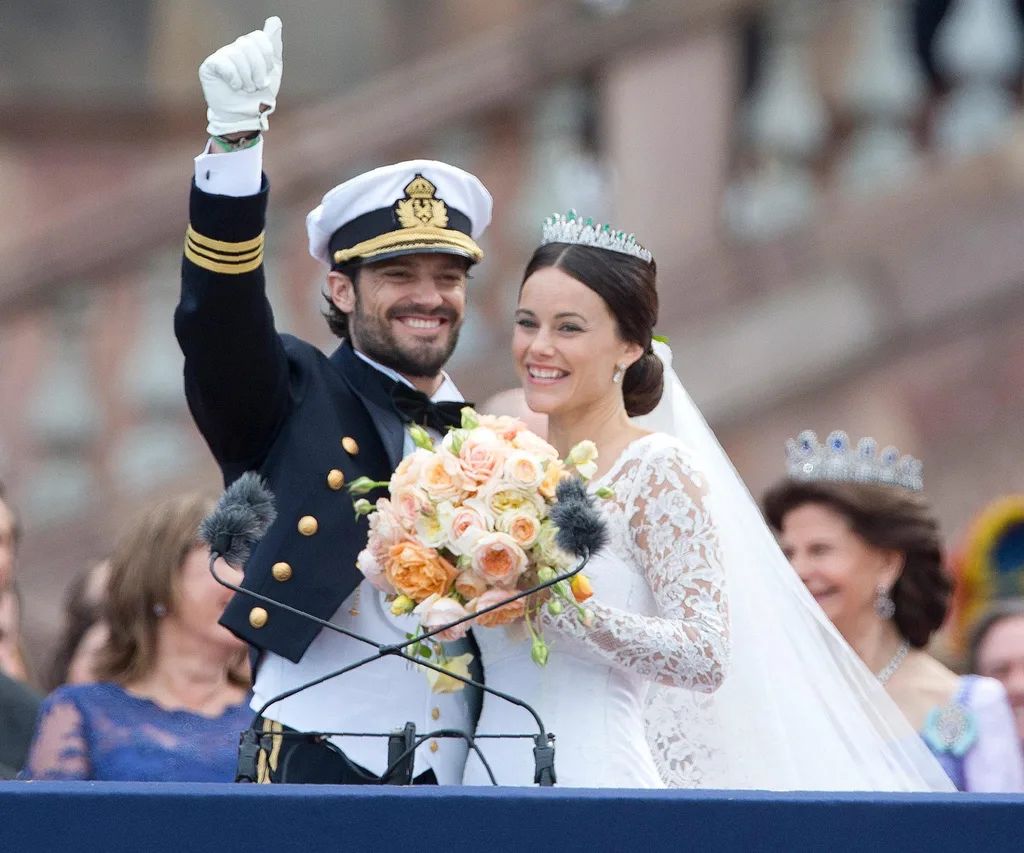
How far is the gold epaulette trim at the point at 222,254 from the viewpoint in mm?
3988

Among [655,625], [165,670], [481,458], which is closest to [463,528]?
[481,458]

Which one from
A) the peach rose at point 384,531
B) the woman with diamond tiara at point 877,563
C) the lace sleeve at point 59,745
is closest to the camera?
the peach rose at point 384,531

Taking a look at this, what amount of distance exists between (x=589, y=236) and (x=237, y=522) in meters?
1.09

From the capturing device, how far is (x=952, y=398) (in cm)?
729

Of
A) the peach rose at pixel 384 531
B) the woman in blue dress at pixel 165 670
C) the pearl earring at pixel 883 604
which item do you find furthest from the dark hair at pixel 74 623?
the peach rose at pixel 384 531

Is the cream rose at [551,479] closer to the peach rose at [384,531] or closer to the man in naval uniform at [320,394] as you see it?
the peach rose at [384,531]

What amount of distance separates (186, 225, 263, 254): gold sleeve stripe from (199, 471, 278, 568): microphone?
569 mm

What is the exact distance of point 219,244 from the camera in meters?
3.99

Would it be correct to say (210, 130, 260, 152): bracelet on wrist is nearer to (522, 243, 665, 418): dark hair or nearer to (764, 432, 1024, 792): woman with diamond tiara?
(522, 243, 665, 418): dark hair

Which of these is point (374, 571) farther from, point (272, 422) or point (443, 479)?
point (272, 422)

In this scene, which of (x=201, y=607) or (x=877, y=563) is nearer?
(x=201, y=607)

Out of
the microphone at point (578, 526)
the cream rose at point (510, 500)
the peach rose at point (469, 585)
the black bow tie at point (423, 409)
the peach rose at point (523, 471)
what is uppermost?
the black bow tie at point (423, 409)

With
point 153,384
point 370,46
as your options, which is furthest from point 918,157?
point 153,384

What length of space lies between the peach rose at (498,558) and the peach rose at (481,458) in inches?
4.4
